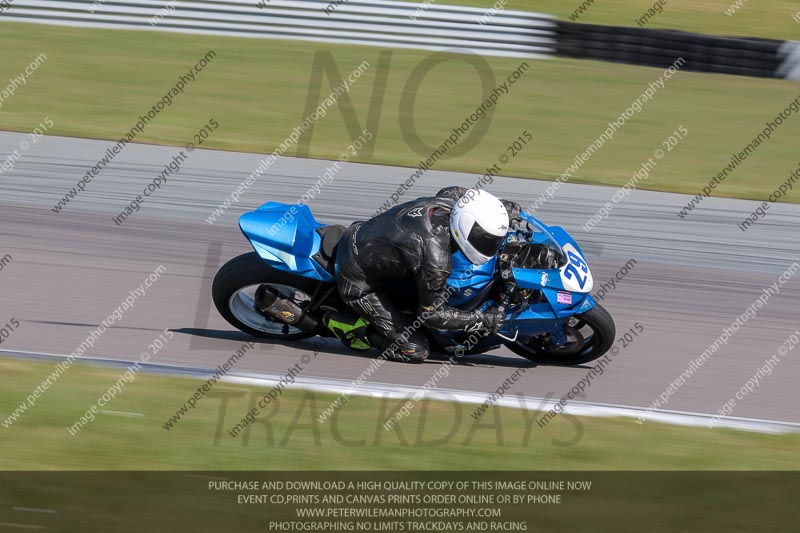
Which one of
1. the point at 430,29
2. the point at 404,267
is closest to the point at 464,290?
the point at 404,267

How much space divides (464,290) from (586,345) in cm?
117

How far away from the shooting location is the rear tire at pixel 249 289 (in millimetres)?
7414

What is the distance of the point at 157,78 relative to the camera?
16.5 m

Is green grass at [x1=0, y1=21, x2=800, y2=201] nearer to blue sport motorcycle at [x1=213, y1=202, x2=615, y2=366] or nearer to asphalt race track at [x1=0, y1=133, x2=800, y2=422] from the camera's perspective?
asphalt race track at [x1=0, y1=133, x2=800, y2=422]

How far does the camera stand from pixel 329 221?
11023 millimetres

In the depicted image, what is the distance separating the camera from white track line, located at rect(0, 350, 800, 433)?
662cm

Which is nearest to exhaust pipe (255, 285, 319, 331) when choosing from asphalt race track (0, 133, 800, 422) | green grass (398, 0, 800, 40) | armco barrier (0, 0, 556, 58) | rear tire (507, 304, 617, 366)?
asphalt race track (0, 133, 800, 422)

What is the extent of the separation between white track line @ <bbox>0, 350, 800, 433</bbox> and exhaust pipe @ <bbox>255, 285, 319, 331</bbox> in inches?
23.3

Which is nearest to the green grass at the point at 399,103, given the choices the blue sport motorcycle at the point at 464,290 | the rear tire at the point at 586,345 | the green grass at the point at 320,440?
the rear tire at the point at 586,345

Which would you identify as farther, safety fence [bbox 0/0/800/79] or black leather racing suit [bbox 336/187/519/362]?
safety fence [bbox 0/0/800/79]

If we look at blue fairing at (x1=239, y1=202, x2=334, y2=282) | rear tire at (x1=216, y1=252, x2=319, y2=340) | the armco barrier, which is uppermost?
blue fairing at (x1=239, y1=202, x2=334, y2=282)
